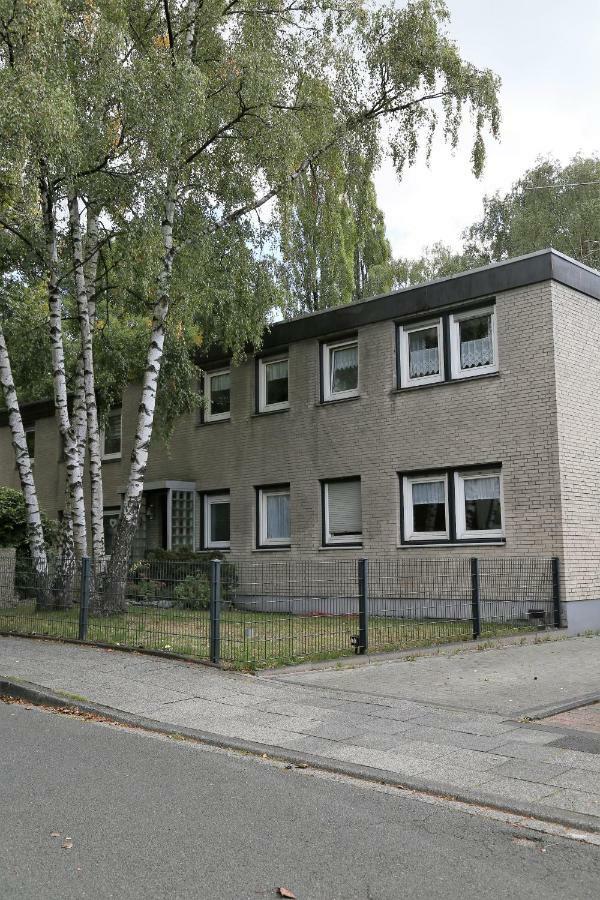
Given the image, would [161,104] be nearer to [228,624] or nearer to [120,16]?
[120,16]

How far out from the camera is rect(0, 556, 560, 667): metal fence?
10594 millimetres

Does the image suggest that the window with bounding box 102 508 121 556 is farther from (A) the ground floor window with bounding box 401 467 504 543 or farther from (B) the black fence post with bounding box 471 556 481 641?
(B) the black fence post with bounding box 471 556 481 641

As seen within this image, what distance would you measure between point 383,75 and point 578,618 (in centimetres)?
1205

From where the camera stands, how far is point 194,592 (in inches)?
416

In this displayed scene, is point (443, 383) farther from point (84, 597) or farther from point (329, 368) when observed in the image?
point (84, 597)

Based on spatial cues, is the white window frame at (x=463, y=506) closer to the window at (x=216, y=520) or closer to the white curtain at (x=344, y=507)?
the white curtain at (x=344, y=507)

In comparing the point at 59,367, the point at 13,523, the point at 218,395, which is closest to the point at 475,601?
the point at 59,367

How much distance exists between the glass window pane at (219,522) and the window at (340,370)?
13.6 feet

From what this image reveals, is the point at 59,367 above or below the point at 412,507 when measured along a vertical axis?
above

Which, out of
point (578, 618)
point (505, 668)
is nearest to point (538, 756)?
point (505, 668)

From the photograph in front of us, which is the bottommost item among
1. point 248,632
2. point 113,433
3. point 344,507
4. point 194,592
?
point 248,632

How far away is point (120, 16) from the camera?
53.4 ft

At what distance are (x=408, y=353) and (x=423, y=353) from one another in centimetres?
38

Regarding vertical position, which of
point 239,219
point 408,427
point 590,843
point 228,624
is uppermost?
point 239,219
